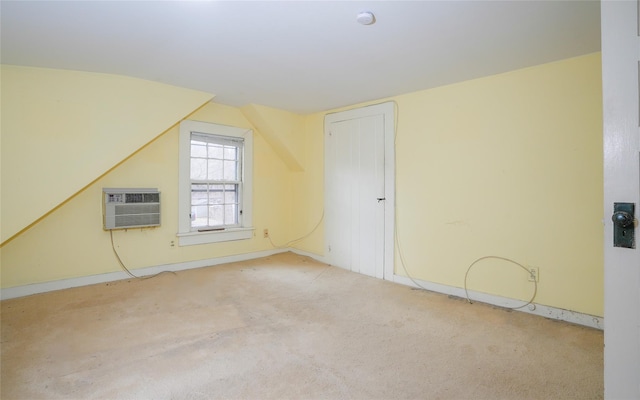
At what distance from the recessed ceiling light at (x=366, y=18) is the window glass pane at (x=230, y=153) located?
2965 mm

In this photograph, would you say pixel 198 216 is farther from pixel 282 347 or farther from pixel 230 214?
pixel 282 347

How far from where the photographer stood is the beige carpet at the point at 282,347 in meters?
1.70

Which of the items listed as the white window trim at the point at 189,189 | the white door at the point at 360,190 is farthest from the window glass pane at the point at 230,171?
the white door at the point at 360,190

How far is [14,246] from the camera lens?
2992 millimetres

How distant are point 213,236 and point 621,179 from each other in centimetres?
416

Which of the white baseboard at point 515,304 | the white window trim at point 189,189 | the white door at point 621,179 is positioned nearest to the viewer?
the white door at point 621,179

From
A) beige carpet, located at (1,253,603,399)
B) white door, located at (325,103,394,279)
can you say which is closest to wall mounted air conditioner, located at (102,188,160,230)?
beige carpet, located at (1,253,603,399)

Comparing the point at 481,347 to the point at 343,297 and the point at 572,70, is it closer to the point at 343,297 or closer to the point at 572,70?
the point at 343,297

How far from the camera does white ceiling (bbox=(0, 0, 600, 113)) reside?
1900 millimetres

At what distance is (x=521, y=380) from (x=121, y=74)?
4088 mm

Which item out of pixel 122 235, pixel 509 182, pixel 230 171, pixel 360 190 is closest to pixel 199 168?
pixel 230 171

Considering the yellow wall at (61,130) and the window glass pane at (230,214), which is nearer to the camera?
the yellow wall at (61,130)

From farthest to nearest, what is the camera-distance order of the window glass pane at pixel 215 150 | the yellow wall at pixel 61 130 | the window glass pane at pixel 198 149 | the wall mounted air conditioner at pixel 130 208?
the window glass pane at pixel 215 150
the window glass pane at pixel 198 149
the wall mounted air conditioner at pixel 130 208
the yellow wall at pixel 61 130

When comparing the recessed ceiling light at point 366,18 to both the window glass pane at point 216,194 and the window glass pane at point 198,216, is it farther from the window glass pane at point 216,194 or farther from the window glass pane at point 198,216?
the window glass pane at point 198,216
